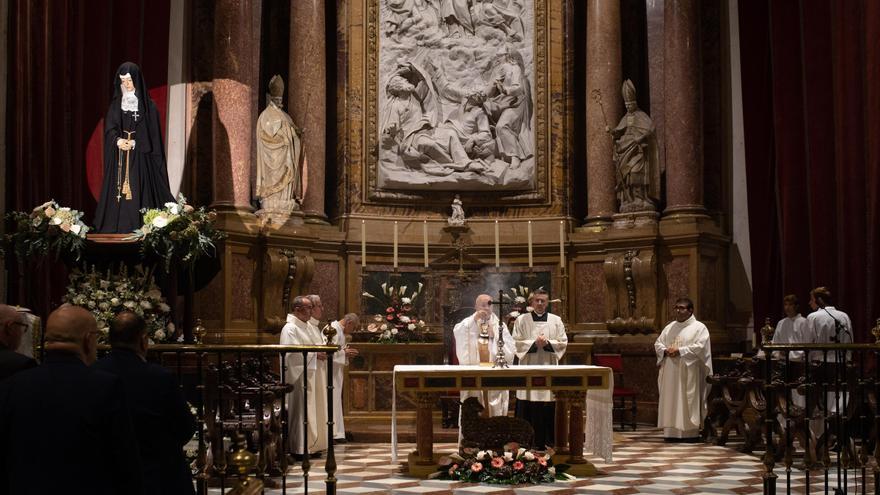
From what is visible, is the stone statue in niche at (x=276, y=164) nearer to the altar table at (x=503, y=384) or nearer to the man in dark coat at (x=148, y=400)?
the altar table at (x=503, y=384)

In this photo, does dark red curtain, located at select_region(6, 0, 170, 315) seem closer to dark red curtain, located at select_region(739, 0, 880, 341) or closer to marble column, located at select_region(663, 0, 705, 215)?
marble column, located at select_region(663, 0, 705, 215)

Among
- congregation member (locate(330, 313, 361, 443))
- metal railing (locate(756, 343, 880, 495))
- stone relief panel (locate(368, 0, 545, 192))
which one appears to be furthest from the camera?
stone relief panel (locate(368, 0, 545, 192))

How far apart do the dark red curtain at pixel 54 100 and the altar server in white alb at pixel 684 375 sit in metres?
6.85

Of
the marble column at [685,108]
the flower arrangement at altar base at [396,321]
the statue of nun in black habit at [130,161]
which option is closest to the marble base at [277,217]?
the flower arrangement at altar base at [396,321]

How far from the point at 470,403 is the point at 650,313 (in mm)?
4557

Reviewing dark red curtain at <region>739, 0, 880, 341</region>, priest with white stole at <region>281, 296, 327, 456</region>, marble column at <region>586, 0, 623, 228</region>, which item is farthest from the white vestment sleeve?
priest with white stole at <region>281, 296, 327, 456</region>

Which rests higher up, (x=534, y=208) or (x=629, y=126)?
(x=629, y=126)

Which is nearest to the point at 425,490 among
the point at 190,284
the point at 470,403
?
the point at 470,403

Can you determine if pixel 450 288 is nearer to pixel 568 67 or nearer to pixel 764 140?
pixel 568 67

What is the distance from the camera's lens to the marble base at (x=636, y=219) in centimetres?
1419

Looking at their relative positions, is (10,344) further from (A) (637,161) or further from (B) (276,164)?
(A) (637,161)

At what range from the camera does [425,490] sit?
8.80 metres

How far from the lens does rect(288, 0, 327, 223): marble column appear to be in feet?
46.6

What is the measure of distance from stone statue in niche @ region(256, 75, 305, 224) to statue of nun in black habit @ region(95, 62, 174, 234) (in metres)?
2.88
